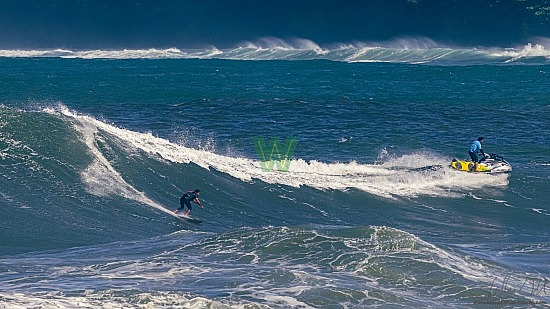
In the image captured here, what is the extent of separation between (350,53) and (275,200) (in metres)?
62.5

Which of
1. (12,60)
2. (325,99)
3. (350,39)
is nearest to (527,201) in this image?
(325,99)

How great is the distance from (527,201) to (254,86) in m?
31.4

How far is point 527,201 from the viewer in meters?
26.9

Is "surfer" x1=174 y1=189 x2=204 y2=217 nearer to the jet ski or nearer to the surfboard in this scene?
the surfboard

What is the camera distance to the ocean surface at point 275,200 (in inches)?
663

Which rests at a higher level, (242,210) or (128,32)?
(128,32)

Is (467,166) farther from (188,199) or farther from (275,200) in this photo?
(188,199)

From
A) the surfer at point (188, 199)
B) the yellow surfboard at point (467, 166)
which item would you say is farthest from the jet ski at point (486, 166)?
the surfer at point (188, 199)

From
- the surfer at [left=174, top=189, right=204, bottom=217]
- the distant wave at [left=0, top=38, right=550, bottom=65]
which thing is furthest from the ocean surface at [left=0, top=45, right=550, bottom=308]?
the distant wave at [left=0, top=38, right=550, bottom=65]

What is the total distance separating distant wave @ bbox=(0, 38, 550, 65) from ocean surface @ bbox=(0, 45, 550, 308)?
2715 cm

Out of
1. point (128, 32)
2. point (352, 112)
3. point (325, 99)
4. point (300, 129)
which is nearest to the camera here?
point (300, 129)

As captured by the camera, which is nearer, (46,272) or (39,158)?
(46,272)

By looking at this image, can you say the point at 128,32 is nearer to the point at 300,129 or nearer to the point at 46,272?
the point at 300,129

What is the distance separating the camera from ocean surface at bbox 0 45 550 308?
1683cm
